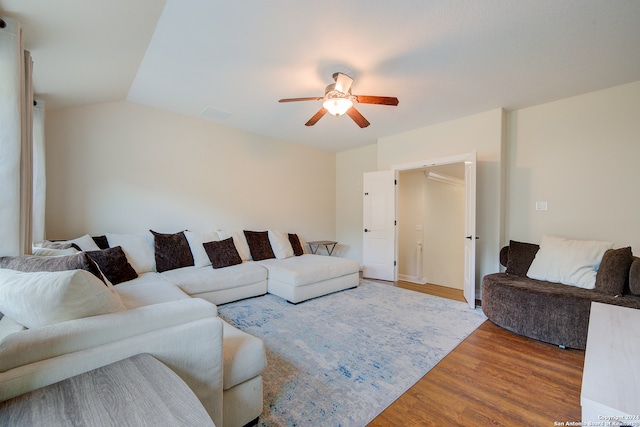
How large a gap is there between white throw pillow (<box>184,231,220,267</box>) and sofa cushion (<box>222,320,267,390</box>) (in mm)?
2278

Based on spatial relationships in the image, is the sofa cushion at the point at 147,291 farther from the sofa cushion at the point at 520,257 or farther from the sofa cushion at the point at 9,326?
the sofa cushion at the point at 520,257

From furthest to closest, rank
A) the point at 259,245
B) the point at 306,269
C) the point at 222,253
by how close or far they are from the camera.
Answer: the point at 259,245 < the point at 222,253 < the point at 306,269

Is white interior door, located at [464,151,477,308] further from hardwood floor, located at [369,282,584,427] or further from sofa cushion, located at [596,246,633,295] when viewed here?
sofa cushion, located at [596,246,633,295]

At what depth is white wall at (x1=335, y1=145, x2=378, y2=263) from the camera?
5652mm

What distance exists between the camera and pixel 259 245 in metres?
4.34

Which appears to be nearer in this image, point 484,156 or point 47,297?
point 47,297

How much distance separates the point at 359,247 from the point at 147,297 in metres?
4.20

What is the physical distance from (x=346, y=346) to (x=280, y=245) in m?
2.44

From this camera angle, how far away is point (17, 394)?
0.84m

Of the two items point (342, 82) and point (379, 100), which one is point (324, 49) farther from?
point (379, 100)

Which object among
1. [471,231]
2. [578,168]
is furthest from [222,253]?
[578,168]

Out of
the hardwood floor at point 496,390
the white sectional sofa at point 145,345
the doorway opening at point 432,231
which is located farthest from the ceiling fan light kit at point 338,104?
the doorway opening at point 432,231

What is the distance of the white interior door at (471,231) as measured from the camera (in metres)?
3.38

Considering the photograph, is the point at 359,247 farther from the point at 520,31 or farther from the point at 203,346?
the point at 203,346
